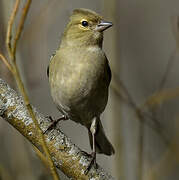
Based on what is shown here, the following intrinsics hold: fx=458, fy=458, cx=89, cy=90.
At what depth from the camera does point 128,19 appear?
687cm

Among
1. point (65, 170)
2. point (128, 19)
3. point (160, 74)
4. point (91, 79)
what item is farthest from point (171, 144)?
point (128, 19)

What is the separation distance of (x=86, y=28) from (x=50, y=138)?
3.97 ft

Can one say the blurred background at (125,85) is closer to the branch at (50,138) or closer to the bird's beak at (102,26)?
the bird's beak at (102,26)

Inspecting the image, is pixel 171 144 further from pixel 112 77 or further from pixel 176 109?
pixel 176 109

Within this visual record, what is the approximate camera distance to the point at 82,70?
328 centimetres

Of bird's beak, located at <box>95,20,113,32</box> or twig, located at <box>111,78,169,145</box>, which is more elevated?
bird's beak, located at <box>95,20,113,32</box>

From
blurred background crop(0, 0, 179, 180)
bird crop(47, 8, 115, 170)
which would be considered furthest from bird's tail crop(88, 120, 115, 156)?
bird crop(47, 8, 115, 170)

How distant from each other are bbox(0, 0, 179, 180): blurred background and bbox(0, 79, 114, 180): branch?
73cm

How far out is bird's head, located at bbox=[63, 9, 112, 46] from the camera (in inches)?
132

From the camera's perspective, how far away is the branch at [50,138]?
7.70ft

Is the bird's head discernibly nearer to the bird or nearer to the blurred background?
the bird

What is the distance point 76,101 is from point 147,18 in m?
3.96

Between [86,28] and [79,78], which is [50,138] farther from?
[86,28]

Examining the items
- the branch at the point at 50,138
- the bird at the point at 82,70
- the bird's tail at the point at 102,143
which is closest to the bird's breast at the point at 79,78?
the bird at the point at 82,70
